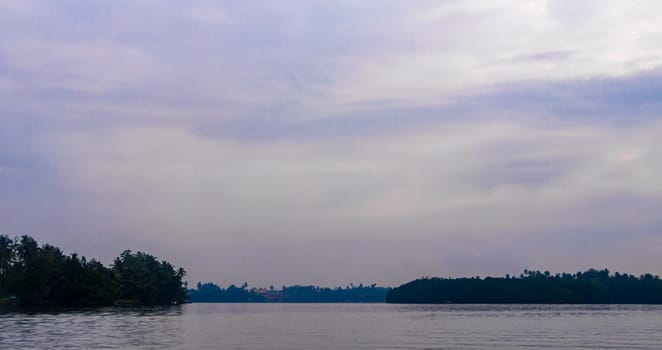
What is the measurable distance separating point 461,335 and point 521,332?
10.1 metres

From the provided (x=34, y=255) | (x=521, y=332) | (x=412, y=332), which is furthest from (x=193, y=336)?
(x=34, y=255)

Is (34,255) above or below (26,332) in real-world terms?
above

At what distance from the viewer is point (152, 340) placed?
70438mm

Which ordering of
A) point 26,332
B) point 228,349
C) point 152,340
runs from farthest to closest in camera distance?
point 26,332, point 152,340, point 228,349

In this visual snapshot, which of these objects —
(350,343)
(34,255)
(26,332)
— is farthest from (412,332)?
(34,255)

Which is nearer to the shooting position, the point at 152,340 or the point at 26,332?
the point at 152,340

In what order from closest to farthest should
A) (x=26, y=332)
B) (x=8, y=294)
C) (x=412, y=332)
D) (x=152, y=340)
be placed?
1. (x=152, y=340)
2. (x=26, y=332)
3. (x=412, y=332)
4. (x=8, y=294)

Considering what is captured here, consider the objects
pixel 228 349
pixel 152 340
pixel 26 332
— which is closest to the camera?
pixel 228 349

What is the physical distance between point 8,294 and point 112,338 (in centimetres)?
13094

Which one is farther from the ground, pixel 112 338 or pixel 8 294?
pixel 8 294

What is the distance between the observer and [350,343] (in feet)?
232

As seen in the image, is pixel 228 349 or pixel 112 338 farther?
pixel 112 338

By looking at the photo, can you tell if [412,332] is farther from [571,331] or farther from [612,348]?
[612,348]

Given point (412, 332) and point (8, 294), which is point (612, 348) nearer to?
point (412, 332)
